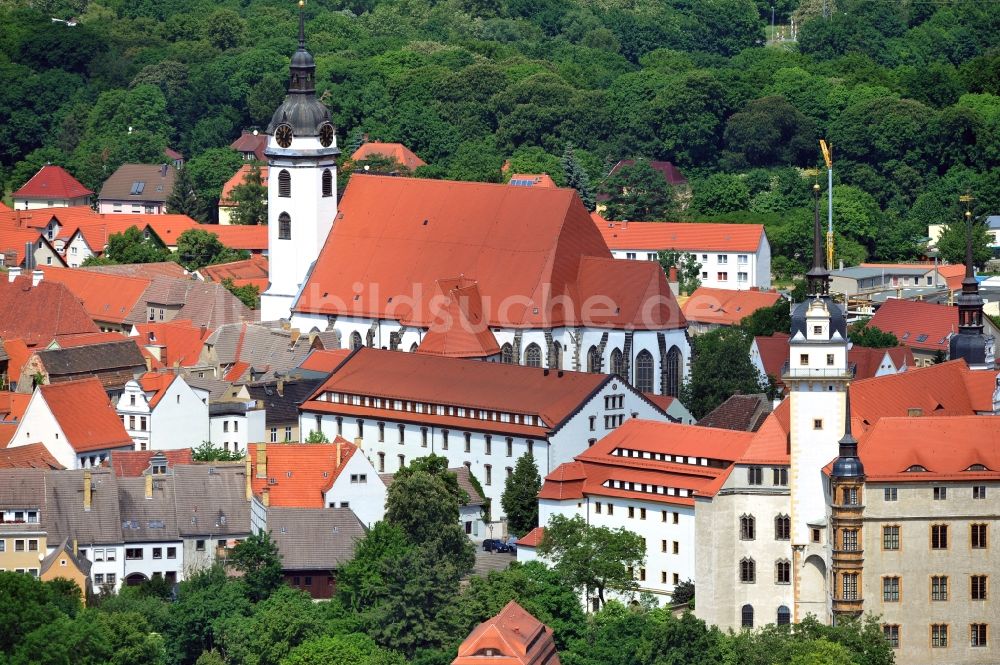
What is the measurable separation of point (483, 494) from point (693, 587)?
41.6ft

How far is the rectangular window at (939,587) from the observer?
327 ft

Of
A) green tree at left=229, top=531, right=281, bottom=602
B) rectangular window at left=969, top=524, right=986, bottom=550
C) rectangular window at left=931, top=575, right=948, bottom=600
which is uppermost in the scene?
rectangular window at left=969, top=524, right=986, bottom=550

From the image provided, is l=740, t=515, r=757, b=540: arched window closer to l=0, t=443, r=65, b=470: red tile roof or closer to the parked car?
the parked car

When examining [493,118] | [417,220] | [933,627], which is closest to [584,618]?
[933,627]

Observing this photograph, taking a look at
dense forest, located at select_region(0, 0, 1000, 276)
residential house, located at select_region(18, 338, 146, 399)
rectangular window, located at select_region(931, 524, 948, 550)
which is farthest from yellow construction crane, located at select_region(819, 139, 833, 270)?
rectangular window, located at select_region(931, 524, 948, 550)

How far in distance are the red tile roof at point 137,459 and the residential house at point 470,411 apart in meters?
7.31

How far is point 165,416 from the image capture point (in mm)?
118875

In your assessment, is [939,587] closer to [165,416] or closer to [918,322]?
[165,416]

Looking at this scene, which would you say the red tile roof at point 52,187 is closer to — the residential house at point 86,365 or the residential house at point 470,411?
the residential house at point 86,365

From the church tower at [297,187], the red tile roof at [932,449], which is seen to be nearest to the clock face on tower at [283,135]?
the church tower at [297,187]

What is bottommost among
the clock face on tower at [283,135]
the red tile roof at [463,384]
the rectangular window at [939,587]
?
the rectangular window at [939,587]

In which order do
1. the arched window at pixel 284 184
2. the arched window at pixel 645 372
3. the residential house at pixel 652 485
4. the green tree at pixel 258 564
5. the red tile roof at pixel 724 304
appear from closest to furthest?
the green tree at pixel 258 564 → the residential house at pixel 652 485 → the arched window at pixel 645 372 → the arched window at pixel 284 184 → the red tile roof at pixel 724 304

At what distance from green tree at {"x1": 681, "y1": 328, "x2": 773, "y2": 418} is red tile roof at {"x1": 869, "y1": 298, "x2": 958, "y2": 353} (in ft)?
43.4

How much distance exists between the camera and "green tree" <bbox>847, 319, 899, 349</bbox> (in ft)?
430
